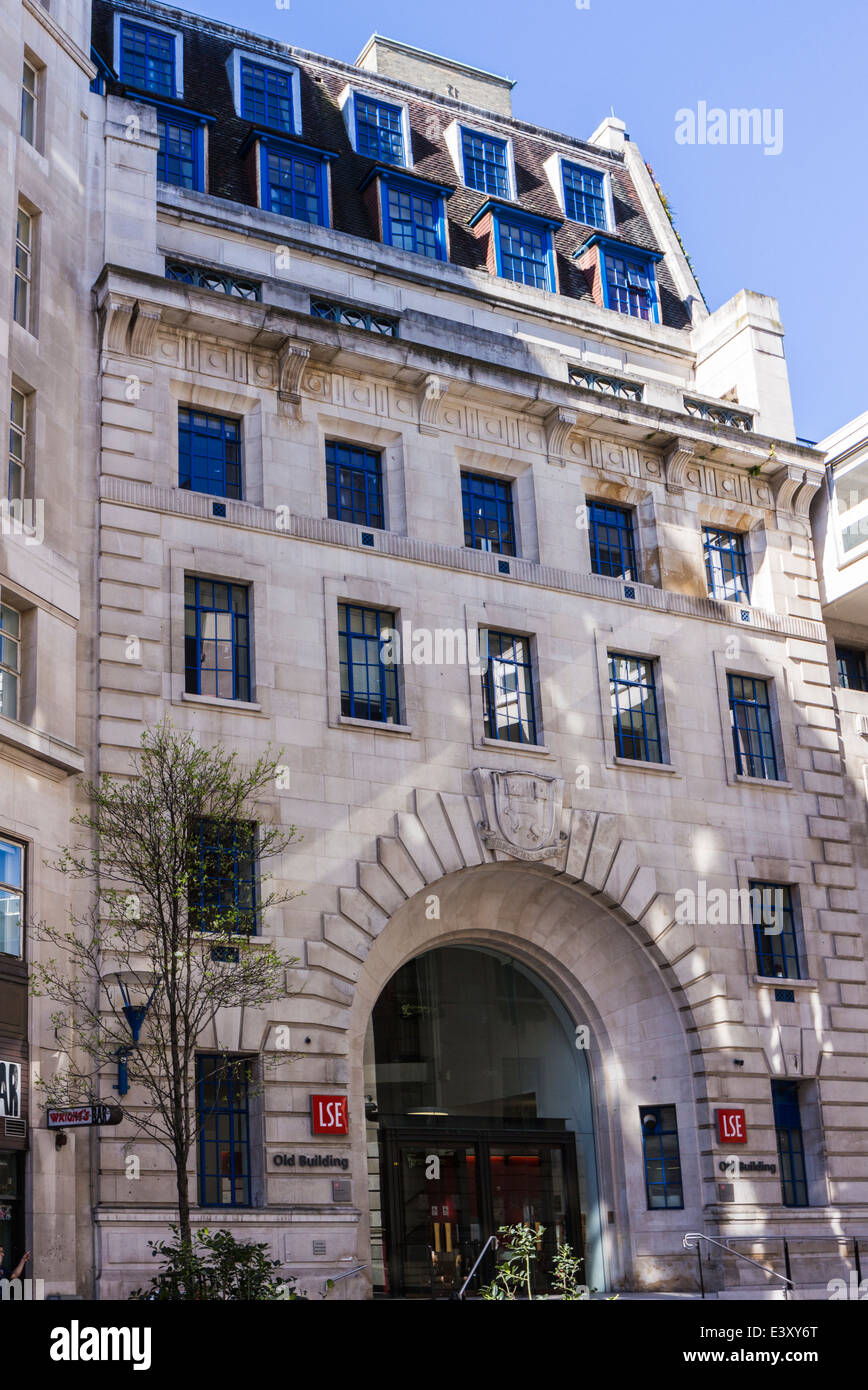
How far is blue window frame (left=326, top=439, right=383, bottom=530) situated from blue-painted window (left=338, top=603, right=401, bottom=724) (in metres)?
2.12

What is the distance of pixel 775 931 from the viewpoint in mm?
32125

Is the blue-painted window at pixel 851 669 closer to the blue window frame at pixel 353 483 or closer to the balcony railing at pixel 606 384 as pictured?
the balcony railing at pixel 606 384

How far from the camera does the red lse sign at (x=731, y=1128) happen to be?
29.4 metres

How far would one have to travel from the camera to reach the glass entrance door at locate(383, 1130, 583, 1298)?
91.5 ft

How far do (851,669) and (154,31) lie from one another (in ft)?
73.0

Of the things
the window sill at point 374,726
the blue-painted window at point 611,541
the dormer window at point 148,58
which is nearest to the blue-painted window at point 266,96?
the dormer window at point 148,58

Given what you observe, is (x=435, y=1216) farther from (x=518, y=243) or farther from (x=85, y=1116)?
(x=518, y=243)

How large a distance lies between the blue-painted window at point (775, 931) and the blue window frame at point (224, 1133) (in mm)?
11638

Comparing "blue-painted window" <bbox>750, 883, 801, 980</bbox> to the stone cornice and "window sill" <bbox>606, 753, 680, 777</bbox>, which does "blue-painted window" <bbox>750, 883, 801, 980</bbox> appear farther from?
the stone cornice

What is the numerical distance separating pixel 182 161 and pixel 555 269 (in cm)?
944

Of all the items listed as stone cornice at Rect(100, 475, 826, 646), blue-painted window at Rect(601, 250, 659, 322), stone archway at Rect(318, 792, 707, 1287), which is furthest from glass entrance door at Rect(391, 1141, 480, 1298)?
blue-painted window at Rect(601, 250, 659, 322)

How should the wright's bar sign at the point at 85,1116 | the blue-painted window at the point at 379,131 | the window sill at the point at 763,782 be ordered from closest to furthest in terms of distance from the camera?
the wright's bar sign at the point at 85,1116, the window sill at the point at 763,782, the blue-painted window at the point at 379,131
